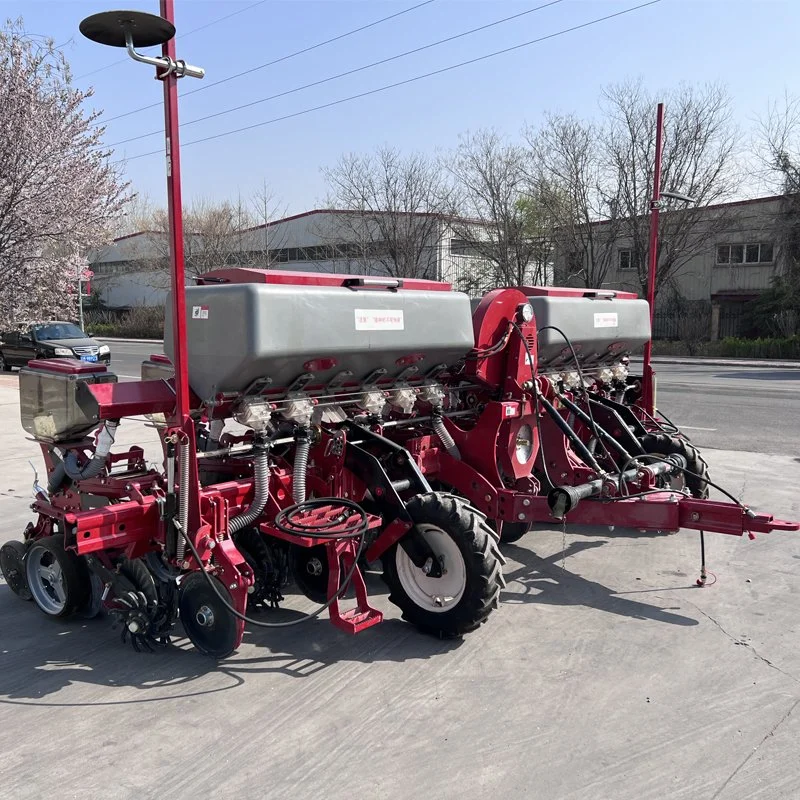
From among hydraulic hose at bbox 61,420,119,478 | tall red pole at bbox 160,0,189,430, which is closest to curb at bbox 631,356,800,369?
hydraulic hose at bbox 61,420,119,478

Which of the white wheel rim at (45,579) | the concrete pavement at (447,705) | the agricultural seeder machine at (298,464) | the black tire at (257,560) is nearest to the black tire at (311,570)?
the agricultural seeder machine at (298,464)

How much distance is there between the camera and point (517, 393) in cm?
537

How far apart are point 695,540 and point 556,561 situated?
4.22ft

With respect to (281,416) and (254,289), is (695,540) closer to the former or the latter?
(281,416)

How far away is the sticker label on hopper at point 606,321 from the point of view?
6473 millimetres

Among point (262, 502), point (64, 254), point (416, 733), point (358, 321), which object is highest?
point (64, 254)

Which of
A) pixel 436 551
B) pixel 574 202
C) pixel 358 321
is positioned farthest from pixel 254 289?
pixel 574 202

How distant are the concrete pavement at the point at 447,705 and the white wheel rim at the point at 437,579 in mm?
222

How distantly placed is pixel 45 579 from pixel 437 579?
239cm

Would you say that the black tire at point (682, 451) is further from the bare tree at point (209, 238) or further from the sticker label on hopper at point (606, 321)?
the bare tree at point (209, 238)

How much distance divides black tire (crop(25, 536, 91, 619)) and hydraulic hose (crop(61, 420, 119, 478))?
1.27ft

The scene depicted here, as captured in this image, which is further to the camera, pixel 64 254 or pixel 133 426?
pixel 64 254

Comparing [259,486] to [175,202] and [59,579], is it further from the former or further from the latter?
[175,202]

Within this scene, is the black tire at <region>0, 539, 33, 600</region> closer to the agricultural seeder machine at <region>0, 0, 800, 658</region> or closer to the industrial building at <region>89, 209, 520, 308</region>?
the agricultural seeder machine at <region>0, 0, 800, 658</region>
